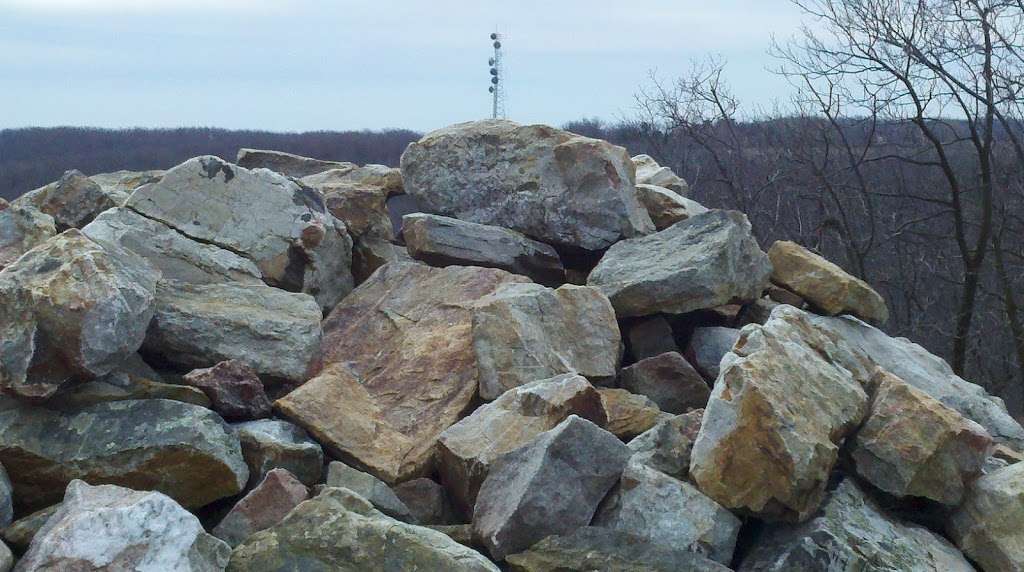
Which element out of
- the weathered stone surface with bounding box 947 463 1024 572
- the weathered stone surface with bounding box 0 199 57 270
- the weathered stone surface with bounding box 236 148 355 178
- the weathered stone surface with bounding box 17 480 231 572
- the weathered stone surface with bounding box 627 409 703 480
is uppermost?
the weathered stone surface with bounding box 236 148 355 178

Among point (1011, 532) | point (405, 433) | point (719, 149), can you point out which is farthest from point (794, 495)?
point (719, 149)

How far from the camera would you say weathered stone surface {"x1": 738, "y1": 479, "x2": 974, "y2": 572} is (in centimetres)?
368

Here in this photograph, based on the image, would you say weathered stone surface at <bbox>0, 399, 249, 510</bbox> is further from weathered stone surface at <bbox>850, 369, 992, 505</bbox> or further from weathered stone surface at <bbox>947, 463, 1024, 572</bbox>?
weathered stone surface at <bbox>947, 463, 1024, 572</bbox>

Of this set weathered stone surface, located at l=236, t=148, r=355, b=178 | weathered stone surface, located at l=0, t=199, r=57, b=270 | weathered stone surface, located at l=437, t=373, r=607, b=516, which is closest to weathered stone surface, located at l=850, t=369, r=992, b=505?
weathered stone surface, located at l=437, t=373, r=607, b=516

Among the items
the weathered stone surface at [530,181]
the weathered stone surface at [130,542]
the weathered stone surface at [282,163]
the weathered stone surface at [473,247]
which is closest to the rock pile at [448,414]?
the weathered stone surface at [130,542]

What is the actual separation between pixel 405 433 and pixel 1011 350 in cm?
1771

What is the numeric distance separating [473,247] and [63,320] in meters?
2.83

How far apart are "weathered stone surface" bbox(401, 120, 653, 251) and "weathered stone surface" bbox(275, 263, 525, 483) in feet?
2.70

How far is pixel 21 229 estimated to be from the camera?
5.31 m

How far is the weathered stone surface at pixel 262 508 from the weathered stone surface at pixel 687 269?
2.21 meters

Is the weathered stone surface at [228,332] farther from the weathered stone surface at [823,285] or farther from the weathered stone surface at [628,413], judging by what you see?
the weathered stone surface at [823,285]

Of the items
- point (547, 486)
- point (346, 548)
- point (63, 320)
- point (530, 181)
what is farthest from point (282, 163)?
point (346, 548)

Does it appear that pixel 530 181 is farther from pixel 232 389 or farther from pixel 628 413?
pixel 232 389

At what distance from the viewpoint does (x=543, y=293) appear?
5.15 m
